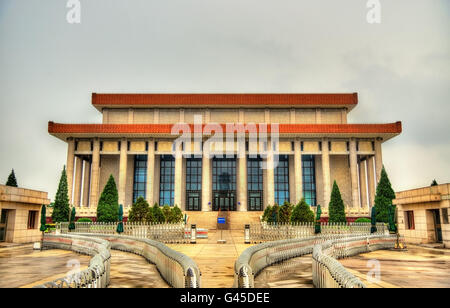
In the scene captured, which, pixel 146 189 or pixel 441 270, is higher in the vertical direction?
pixel 146 189

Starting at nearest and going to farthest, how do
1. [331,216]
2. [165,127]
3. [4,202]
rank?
[4,202], [331,216], [165,127]

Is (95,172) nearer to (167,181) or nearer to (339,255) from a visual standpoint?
(167,181)

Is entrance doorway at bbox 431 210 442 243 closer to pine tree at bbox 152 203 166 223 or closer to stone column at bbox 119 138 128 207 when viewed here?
pine tree at bbox 152 203 166 223

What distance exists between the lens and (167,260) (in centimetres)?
957

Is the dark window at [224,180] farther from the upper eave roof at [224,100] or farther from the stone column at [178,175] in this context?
the upper eave roof at [224,100]

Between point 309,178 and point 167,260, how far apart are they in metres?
46.1

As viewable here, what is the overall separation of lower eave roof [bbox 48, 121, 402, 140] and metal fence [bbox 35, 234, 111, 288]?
29160 millimetres

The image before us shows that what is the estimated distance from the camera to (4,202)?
2059cm

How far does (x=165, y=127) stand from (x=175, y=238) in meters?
27.0

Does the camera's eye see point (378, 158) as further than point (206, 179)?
No

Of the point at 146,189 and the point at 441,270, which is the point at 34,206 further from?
the point at 146,189

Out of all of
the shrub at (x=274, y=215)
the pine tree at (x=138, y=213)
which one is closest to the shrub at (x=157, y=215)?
the pine tree at (x=138, y=213)

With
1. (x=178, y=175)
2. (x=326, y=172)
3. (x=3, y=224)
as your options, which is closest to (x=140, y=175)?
(x=178, y=175)

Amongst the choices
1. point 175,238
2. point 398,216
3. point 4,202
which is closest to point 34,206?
point 4,202
